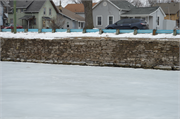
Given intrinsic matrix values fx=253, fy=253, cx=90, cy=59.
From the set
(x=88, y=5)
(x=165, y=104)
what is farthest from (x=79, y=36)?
(x=165, y=104)

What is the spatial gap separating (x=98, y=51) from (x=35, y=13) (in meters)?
24.2

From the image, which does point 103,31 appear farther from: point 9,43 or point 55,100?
point 55,100

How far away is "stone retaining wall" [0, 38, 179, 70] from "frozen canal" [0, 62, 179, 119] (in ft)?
3.97

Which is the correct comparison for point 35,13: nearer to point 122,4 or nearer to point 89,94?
point 122,4

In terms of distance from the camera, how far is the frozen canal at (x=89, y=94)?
8047 mm

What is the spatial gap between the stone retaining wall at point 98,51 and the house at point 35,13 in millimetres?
18976

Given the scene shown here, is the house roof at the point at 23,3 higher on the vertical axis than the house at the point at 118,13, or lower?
higher

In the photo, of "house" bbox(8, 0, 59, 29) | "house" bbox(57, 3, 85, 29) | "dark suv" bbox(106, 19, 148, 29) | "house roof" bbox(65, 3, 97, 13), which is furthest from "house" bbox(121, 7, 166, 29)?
"house roof" bbox(65, 3, 97, 13)

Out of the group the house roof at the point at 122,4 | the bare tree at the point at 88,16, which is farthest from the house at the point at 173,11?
A: the bare tree at the point at 88,16

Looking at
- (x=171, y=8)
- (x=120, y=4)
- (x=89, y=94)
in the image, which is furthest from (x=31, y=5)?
(x=89, y=94)

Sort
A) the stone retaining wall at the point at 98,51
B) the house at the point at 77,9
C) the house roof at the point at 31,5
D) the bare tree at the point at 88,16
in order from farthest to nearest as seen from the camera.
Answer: the house at the point at 77,9
the house roof at the point at 31,5
the bare tree at the point at 88,16
the stone retaining wall at the point at 98,51

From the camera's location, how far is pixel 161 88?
11.5 m

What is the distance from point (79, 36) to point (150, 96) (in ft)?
31.0

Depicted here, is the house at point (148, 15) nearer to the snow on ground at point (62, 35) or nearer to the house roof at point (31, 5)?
the snow on ground at point (62, 35)
